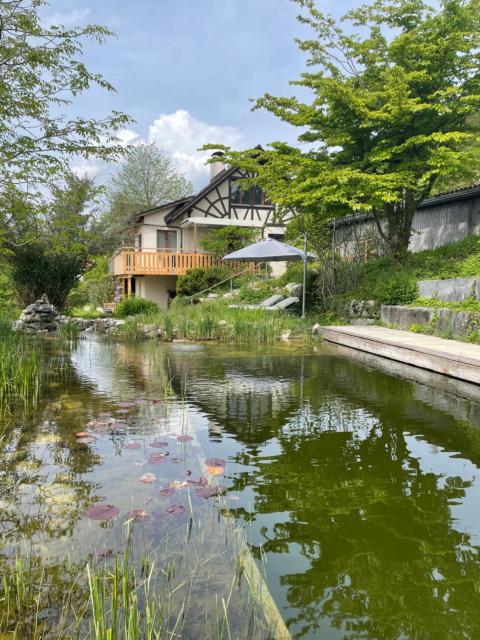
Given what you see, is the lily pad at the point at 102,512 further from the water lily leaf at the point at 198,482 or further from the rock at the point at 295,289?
the rock at the point at 295,289

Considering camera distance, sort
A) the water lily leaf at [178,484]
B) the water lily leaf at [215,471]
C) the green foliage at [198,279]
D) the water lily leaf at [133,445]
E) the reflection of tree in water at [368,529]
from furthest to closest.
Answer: the green foliage at [198,279] → the water lily leaf at [133,445] → the water lily leaf at [215,471] → the water lily leaf at [178,484] → the reflection of tree in water at [368,529]

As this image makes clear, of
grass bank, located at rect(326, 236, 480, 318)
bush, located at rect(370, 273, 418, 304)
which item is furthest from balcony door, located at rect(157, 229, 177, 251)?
bush, located at rect(370, 273, 418, 304)

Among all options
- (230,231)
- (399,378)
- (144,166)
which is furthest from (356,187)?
(144,166)

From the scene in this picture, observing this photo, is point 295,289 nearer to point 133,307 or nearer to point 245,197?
point 133,307

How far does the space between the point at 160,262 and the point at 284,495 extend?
1826 centimetres

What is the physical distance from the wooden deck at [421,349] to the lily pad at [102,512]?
4.54m

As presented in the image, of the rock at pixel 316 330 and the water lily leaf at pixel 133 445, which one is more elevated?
the rock at pixel 316 330

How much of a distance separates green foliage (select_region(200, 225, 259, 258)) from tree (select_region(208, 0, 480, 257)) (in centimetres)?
648

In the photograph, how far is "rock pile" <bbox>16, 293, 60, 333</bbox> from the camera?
12953 mm

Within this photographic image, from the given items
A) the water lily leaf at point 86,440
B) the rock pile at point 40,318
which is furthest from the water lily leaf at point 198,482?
the rock pile at point 40,318

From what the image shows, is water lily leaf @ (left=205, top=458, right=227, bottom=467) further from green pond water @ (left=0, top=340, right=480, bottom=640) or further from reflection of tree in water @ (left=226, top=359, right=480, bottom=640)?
reflection of tree in water @ (left=226, top=359, right=480, bottom=640)

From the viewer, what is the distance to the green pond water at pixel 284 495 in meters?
1.82

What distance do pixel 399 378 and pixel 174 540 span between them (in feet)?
15.4

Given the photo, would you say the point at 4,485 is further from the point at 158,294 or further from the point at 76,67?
the point at 158,294
